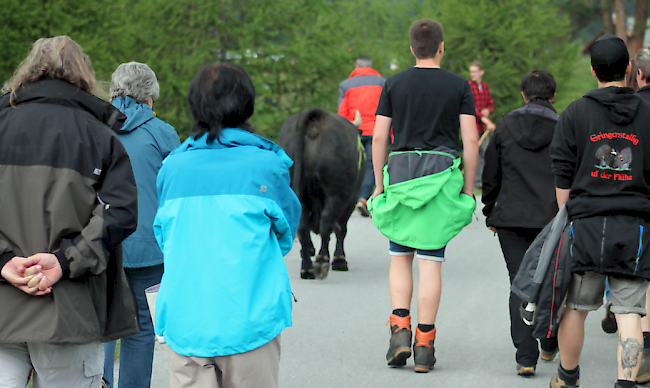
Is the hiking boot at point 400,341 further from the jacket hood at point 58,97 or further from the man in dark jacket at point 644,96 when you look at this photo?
the jacket hood at point 58,97

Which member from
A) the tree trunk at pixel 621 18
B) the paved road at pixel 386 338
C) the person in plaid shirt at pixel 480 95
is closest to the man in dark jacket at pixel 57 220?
the paved road at pixel 386 338

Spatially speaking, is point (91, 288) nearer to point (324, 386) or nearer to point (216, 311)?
point (216, 311)

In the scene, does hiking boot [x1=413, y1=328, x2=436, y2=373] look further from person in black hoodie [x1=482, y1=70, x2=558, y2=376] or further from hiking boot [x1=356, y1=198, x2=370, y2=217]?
hiking boot [x1=356, y1=198, x2=370, y2=217]

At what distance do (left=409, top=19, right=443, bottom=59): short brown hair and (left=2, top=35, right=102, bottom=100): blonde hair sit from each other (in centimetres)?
244

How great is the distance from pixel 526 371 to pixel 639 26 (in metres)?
25.1

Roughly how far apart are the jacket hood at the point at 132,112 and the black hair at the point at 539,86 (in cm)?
247

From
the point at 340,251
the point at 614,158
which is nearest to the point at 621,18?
the point at 340,251

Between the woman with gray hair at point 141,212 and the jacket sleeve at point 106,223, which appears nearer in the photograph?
the jacket sleeve at point 106,223

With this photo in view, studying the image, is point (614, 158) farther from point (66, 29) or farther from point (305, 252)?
point (66, 29)

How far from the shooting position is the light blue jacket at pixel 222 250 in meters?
2.62

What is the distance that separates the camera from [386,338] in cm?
556

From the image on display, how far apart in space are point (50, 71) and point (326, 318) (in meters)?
3.83

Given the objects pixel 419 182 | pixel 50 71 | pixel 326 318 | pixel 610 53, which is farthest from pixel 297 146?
pixel 50 71

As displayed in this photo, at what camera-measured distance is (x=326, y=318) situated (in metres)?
6.14
